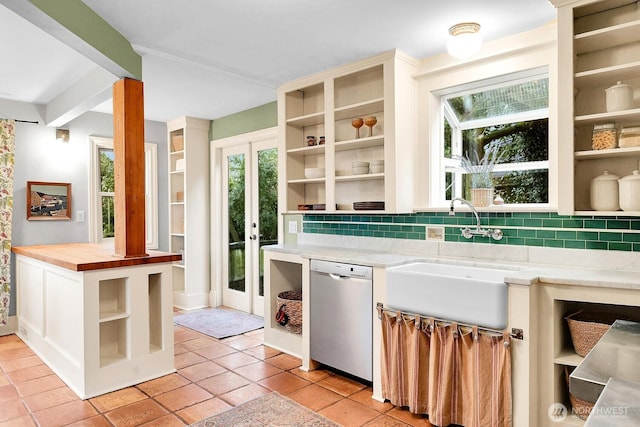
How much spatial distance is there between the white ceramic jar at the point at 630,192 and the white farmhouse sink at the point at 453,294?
30.1 inches

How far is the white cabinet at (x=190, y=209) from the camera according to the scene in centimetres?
528

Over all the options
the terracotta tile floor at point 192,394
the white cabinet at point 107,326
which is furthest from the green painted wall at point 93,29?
the terracotta tile floor at point 192,394

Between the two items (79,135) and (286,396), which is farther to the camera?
(79,135)

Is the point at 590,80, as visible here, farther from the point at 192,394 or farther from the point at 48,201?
the point at 48,201

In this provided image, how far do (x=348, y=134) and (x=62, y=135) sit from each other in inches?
127

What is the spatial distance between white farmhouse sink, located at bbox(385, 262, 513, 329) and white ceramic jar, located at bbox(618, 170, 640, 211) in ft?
2.50

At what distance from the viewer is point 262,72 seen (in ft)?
11.9

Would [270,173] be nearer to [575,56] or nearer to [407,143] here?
[407,143]

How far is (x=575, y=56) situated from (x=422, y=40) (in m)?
0.96

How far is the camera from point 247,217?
198 inches

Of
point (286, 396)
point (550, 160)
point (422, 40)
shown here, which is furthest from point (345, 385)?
point (422, 40)

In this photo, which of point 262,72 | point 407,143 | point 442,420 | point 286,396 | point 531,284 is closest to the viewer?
point 531,284

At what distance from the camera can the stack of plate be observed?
10.8ft

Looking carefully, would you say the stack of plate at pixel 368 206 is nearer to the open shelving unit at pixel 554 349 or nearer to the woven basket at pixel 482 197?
the woven basket at pixel 482 197
